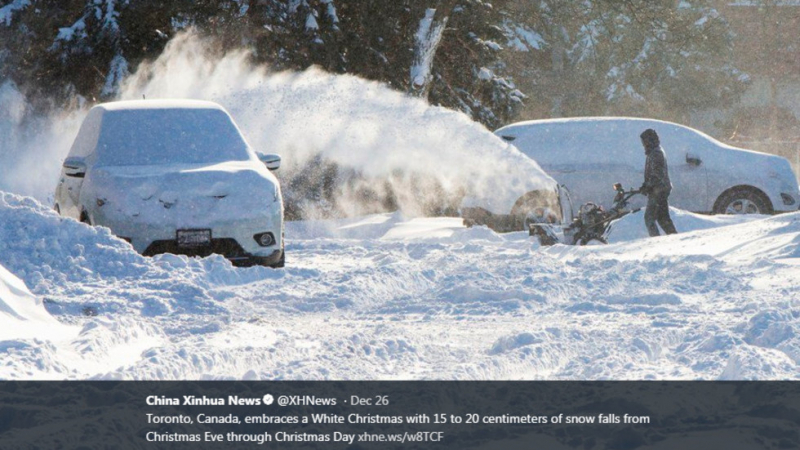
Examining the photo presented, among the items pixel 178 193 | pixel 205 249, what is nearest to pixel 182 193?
pixel 178 193

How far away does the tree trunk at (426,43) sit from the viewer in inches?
894

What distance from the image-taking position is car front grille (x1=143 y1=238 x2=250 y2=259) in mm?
10570

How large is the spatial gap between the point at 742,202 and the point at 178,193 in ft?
29.2

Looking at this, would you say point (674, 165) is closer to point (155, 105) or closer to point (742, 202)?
point (742, 202)

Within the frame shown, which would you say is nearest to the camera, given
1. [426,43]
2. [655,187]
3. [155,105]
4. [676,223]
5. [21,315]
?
[21,315]

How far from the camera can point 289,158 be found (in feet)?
61.4

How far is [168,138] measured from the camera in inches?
465

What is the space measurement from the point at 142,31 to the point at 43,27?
2135mm

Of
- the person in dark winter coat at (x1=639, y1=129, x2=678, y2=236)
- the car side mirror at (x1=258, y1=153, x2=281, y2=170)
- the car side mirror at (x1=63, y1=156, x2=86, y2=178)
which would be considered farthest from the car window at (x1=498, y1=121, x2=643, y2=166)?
the car side mirror at (x1=63, y1=156, x2=86, y2=178)

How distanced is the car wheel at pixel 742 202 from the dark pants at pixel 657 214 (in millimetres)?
2629

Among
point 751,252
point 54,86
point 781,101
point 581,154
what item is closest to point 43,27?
point 54,86

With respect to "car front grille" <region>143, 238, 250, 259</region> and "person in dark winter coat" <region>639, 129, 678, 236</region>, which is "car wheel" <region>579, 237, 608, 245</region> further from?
"car front grille" <region>143, 238, 250, 259</region>

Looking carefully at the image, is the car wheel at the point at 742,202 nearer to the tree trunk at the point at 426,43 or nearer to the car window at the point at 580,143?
the car window at the point at 580,143

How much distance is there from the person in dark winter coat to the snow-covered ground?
2.74 ft
